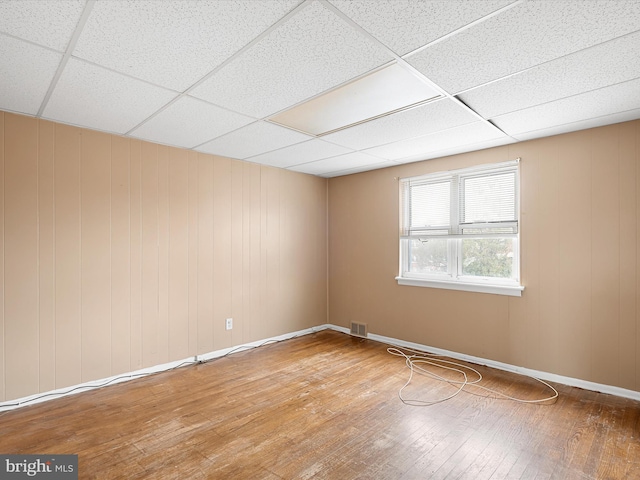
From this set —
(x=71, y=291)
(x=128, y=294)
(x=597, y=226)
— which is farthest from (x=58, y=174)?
(x=597, y=226)

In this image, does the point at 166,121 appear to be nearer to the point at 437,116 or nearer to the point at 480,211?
the point at 437,116

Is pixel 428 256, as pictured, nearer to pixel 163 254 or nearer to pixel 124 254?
pixel 163 254

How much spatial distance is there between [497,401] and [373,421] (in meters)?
1.15

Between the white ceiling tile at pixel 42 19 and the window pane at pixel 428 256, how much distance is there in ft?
12.7

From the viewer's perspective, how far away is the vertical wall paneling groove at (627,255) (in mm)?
2861

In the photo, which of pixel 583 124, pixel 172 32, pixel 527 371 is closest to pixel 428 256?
pixel 527 371

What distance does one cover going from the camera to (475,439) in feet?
7.66

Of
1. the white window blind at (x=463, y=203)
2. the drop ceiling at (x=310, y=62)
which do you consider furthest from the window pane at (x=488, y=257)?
the drop ceiling at (x=310, y=62)

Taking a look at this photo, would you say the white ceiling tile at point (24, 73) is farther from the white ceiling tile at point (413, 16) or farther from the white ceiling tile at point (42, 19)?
the white ceiling tile at point (413, 16)

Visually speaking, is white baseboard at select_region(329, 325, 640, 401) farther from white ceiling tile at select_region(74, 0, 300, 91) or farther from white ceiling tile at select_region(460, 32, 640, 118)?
white ceiling tile at select_region(74, 0, 300, 91)

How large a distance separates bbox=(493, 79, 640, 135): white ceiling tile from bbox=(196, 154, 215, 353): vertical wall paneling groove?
3028 millimetres

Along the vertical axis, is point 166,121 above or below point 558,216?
above

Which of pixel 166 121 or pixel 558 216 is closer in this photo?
pixel 166 121

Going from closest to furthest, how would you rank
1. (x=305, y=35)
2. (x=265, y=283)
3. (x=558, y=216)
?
(x=305, y=35)
(x=558, y=216)
(x=265, y=283)
